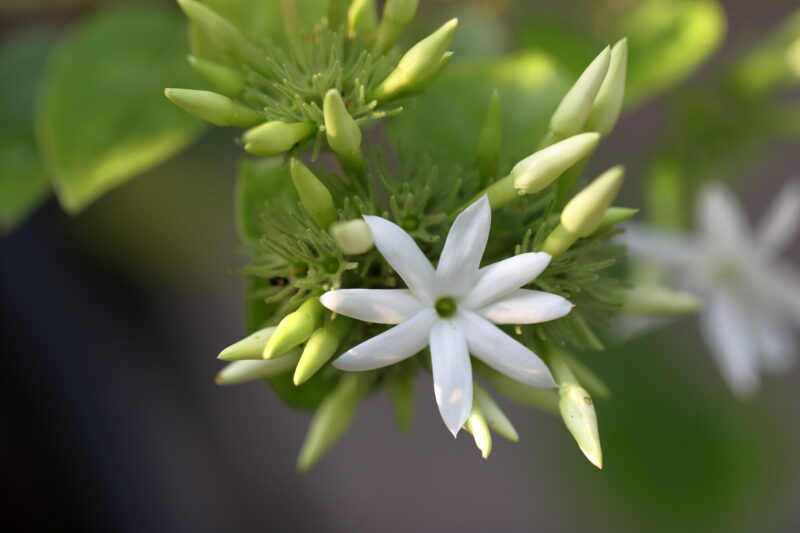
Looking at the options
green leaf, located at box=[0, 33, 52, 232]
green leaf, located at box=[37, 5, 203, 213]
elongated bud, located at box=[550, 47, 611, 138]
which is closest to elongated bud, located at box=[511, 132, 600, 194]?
elongated bud, located at box=[550, 47, 611, 138]

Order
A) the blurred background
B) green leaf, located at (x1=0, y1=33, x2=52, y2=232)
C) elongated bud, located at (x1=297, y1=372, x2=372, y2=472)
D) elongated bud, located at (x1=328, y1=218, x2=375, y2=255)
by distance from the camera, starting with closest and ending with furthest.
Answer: elongated bud, located at (x1=328, y1=218, x2=375, y2=255) → elongated bud, located at (x1=297, y1=372, x2=372, y2=472) → green leaf, located at (x1=0, y1=33, x2=52, y2=232) → the blurred background

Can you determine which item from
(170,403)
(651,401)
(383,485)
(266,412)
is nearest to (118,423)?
(170,403)

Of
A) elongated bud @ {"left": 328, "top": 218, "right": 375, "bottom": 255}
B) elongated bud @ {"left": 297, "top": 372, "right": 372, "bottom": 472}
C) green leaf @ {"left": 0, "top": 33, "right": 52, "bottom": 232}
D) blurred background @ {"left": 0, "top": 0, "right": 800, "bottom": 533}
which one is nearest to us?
elongated bud @ {"left": 328, "top": 218, "right": 375, "bottom": 255}

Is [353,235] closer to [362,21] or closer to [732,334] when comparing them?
[362,21]

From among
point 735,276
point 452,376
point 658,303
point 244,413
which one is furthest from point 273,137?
point 244,413

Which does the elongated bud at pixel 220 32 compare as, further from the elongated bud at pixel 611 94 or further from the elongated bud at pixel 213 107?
the elongated bud at pixel 611 94

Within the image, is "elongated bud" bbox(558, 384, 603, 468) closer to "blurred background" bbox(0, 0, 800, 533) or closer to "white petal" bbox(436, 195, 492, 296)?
"white petal" bbox(436, 195, 492, 296)

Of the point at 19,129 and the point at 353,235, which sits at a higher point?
the point at 19,129
